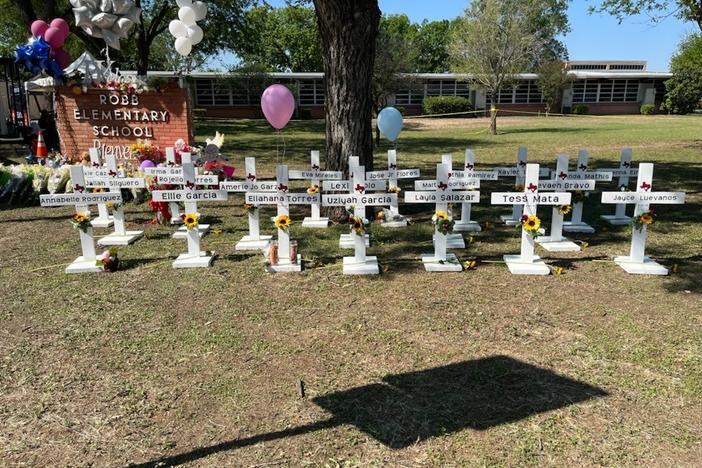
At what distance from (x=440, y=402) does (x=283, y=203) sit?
302cm

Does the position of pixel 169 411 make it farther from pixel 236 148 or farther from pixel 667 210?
pixel 236 148

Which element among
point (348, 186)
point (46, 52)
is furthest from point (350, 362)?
point (46, 52)

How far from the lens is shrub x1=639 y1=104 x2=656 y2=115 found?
4097cm

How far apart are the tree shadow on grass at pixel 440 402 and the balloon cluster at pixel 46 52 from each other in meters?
10.7

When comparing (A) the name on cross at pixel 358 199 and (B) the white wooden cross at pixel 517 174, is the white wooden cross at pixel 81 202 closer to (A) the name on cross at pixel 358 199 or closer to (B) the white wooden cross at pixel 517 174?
(A) the name on cross at pixel 358 199

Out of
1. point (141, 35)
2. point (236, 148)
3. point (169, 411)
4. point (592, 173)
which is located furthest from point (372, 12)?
point (141, 35)

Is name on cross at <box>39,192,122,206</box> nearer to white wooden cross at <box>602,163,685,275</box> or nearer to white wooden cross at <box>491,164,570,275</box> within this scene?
white wooden cross at <box>491,164,570,275</box>

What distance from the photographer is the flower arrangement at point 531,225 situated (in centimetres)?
541

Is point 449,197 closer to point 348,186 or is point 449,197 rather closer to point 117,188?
point 348,186

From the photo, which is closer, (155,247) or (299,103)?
(155,247)

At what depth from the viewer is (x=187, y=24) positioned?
10680 millimetres

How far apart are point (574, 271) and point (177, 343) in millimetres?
3813

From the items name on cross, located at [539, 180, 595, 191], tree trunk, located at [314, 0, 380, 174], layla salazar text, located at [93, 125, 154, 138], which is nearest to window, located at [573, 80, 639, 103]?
layla salazar text, located at [93, 125, 154, 138]

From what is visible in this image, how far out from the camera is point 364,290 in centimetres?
507
